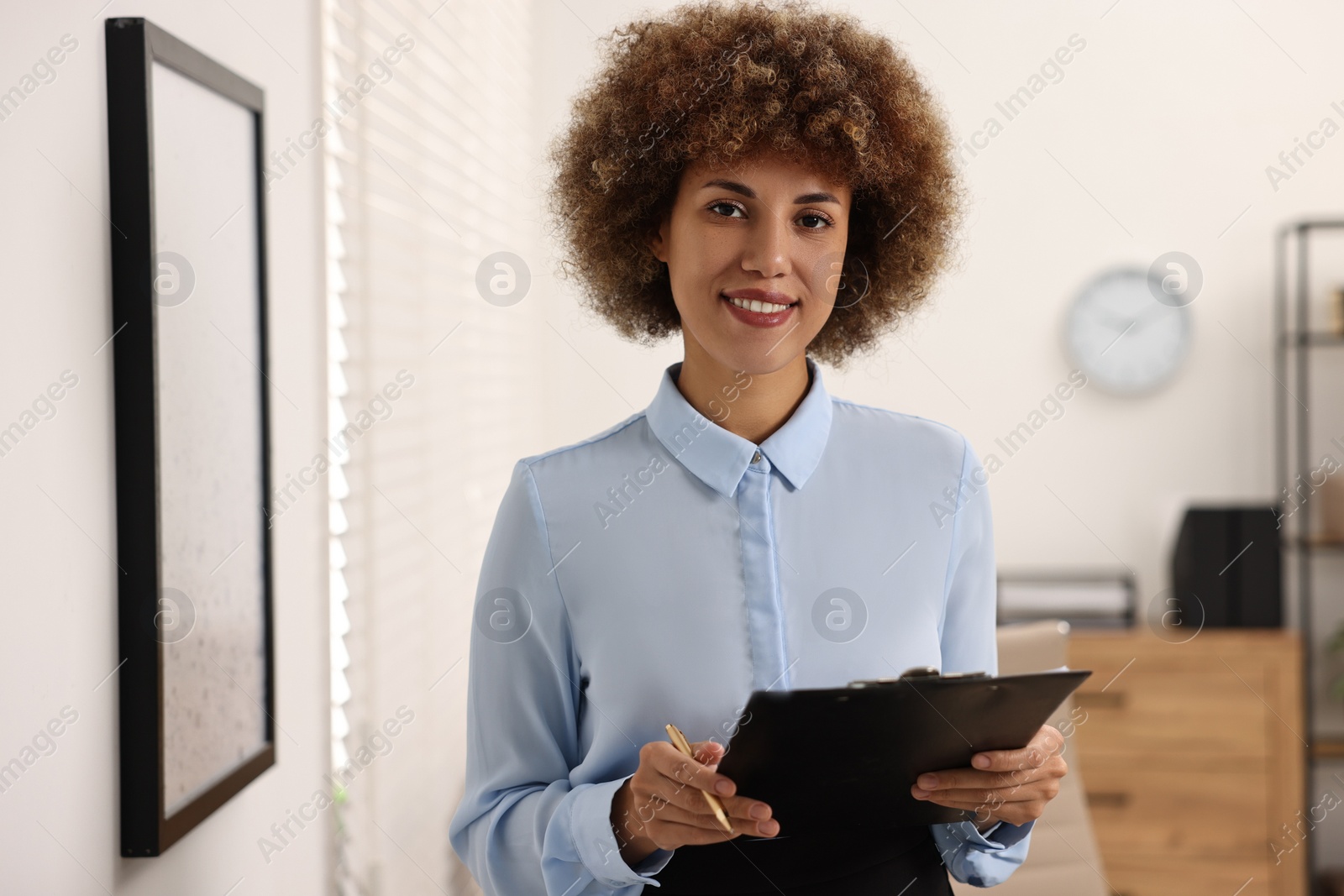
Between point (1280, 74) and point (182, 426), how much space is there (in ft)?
10.6

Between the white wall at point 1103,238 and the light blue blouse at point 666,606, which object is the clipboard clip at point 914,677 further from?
the white wall at point 1103,238

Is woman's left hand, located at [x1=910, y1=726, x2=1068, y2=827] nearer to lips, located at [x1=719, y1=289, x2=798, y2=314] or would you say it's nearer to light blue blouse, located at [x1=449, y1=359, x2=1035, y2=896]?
light blue blouse, located at [x1=449, y1=359, x2=1035, y2=896]

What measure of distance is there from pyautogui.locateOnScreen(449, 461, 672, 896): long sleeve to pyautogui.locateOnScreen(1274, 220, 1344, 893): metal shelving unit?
2.53m

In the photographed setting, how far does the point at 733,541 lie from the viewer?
1.11 metres

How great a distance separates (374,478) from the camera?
1.87 meters

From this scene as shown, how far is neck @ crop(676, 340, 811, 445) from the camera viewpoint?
3.78 feet

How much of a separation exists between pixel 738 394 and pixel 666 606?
0.24m

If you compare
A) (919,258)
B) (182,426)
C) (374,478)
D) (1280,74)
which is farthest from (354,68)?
(1280,74)

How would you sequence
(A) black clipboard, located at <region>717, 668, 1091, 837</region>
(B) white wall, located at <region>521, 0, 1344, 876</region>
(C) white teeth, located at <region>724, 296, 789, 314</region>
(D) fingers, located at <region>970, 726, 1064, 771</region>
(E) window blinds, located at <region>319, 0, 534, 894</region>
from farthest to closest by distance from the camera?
1. (B) white wall, located at <region>521, 0, 1344, 876</region>
2. (E) window blinds, located at <region>319, 0, 534, 894</region>
3. (C) white teeth, located at <region>724, 296, 789, 314</region>
4. (D) fingers, located at <region>970, 726, 1064, 771</region>
5. (A) black clipboard, located at <region>717, 668, 1091, 837</region>

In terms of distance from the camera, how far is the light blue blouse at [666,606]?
1066 mm

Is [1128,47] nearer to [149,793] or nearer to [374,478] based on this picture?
[374,478]

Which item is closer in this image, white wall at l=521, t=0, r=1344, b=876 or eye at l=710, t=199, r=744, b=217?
eye at l=710, t=199, r=744, b=217

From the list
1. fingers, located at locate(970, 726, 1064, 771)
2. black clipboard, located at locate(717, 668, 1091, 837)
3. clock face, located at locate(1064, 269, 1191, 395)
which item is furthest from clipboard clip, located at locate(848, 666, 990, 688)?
clock face, located at locate(1064, 269, 1191, 395)

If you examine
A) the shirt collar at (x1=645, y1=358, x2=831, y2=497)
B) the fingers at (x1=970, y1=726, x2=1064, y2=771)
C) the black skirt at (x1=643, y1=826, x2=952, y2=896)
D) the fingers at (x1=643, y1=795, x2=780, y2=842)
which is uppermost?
the shirt collar at (x1=645, y1=358, x2=831, y2=497)
